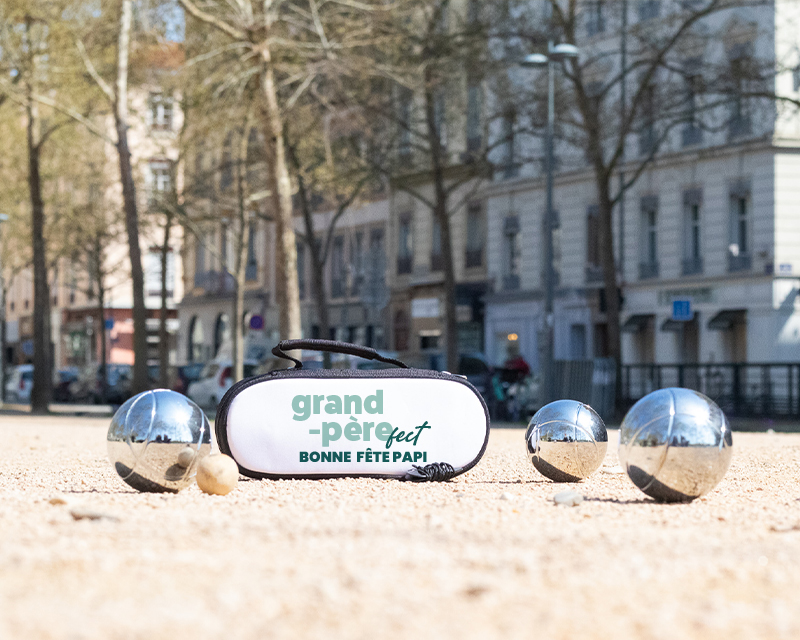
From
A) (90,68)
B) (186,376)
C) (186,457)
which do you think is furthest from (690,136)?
(186,457)

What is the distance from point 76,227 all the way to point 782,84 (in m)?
23.3

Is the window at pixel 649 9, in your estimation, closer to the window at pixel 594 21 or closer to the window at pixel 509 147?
the window at pixel 594 21

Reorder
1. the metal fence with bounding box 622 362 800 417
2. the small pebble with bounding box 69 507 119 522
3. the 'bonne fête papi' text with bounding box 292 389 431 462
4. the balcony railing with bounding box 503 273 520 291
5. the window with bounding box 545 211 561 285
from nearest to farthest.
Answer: the small pebble with bounding box 69 507 119 522 < the 'bonne fête papi' text with bounding box 292 389 431 462 < the metal fence with bounding box 622 362 800 417 < the window with bounding box 545 211 561 285 < the balcony railing with bounding box 503 273 520 291

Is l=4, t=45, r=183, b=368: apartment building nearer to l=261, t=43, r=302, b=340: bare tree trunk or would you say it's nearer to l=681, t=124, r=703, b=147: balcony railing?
l=261, t=43, r=302, b=340: bare tree trunk

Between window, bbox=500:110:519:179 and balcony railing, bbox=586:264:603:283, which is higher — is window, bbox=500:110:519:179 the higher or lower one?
the higher one

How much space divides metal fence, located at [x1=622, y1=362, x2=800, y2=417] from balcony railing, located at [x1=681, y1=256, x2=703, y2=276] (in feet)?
30.8

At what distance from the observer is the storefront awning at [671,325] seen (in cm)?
3831

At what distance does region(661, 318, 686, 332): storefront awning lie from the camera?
38312mm

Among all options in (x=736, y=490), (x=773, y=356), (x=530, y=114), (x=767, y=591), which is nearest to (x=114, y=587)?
(x=767, y=591)

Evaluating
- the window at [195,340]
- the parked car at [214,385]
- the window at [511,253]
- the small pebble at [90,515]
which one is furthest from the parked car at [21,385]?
the small pebble at [90,515]

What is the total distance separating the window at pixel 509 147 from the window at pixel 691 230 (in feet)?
17.1

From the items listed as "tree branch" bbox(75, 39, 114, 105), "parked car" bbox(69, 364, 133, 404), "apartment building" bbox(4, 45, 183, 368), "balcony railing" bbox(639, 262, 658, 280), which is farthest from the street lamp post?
"parked car" bbox(69, 364, 133, 404)

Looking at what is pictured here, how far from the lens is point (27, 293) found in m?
87.9

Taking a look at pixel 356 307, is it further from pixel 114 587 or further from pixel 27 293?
pixel 114 587
